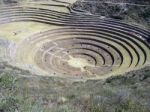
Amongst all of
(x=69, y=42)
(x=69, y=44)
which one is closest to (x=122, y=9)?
(x=69, y=42)

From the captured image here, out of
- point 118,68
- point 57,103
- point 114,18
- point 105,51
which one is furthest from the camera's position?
point 114,18

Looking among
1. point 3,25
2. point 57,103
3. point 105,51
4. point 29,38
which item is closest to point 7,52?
point 29,38

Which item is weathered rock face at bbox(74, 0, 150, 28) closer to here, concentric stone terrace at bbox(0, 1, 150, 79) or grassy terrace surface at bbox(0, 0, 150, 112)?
grassy terrace surface at bbox(0, 0, 150, 112)

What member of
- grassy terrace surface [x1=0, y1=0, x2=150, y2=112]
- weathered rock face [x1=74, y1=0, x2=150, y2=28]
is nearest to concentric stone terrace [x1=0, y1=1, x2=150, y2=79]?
grassy terrace surface [x1=0, y1=0, x2=150, y2=112]

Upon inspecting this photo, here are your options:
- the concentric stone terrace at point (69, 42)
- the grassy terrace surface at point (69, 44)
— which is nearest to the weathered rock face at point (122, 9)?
the grassy terrace surface at point (69, 44)

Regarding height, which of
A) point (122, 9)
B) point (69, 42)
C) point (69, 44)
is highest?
point (122, 9)

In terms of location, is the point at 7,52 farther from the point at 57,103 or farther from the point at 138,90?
the point at 57,103

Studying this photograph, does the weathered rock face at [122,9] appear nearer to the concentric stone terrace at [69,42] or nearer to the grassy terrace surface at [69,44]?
the grassy terrace surface at [69,44]

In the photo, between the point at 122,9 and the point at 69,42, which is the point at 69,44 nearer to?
the point at 69,42
